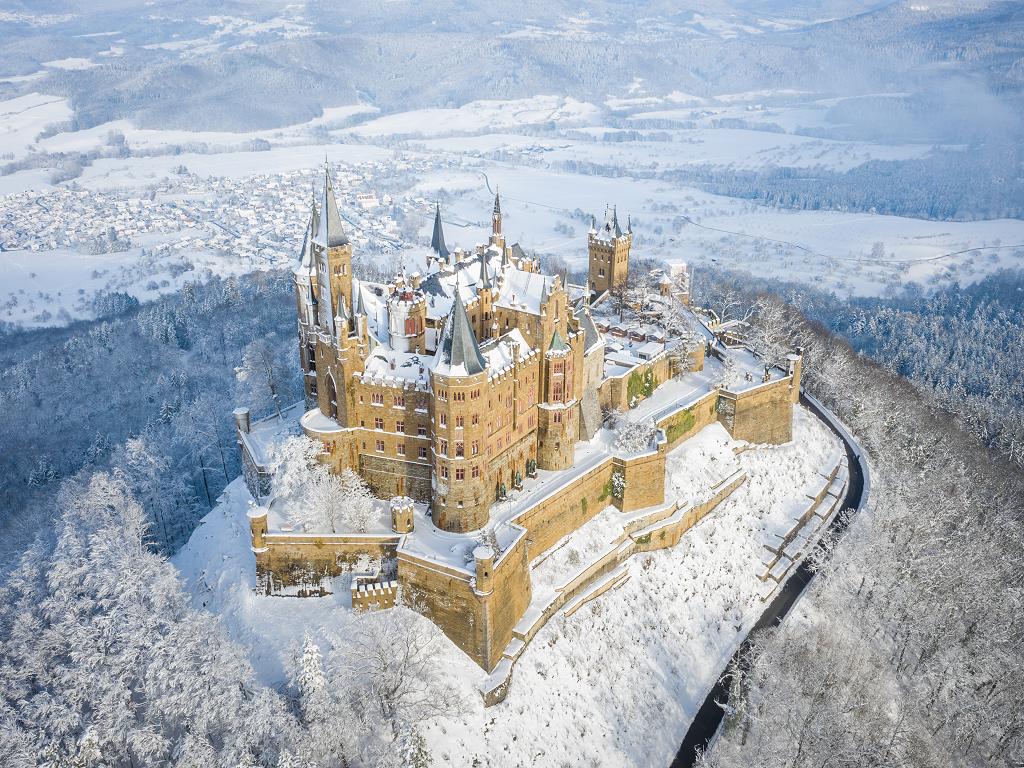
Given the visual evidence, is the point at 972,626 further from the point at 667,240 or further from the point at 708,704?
the point at 667,240

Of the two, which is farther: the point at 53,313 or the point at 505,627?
the point at 53,313

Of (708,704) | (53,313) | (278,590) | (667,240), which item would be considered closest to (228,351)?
(53,313)

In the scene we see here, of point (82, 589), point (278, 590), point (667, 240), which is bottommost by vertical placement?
point (667, 240)

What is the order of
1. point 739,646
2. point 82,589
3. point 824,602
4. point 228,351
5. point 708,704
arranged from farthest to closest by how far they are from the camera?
1. point 228,351
2. point 824,602
3. point 739,646
4. point 708,704
5. point 82,589

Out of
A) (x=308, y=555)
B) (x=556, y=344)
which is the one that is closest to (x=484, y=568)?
(x=308, y=555)

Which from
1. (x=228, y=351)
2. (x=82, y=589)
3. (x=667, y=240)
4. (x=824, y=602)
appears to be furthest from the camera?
(x=667, y=240)

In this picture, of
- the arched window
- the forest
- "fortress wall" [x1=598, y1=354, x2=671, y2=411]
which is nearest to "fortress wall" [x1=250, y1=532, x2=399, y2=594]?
the forest

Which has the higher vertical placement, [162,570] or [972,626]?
[162,570]
